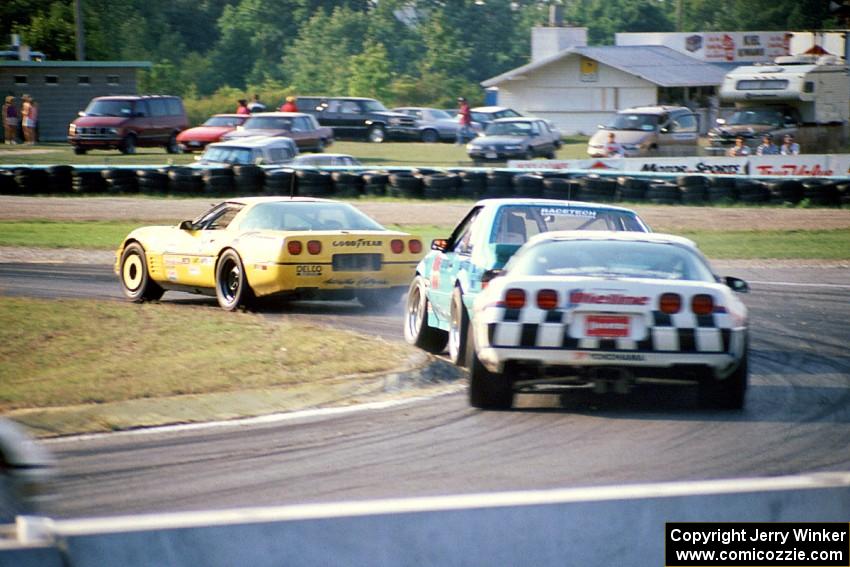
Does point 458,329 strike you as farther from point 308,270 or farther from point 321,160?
point 321,160

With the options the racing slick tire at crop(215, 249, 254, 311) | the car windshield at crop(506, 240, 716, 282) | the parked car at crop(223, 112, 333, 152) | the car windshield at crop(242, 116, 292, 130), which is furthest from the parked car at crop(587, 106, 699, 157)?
the car windshield at crop(506, 240, 716, 282)

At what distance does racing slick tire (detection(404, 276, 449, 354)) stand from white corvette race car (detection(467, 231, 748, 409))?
2.72 meters

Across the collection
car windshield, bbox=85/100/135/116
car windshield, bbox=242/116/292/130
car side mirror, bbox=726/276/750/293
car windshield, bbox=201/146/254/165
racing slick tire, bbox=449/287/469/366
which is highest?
car windshield, bbox=85/100/135/116

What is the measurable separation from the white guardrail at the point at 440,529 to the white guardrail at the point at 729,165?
84.3 feet

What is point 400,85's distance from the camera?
72.2 m

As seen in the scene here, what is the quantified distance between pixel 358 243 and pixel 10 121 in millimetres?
34700

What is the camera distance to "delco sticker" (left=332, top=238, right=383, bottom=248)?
12.9 m

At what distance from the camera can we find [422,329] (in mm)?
10992

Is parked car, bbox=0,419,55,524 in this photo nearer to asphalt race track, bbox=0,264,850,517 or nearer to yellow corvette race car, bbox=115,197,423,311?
asphalt race track, bbox=0,264,850,517

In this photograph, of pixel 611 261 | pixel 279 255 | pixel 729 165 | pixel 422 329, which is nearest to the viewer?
pixel 611 261

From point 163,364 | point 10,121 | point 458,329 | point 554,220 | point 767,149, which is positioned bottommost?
point 163,364

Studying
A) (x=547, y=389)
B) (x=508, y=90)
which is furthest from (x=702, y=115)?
(x=547, y=389)

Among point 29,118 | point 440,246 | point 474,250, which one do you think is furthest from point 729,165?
point 29,118

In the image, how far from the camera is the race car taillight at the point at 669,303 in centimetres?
→ 789
